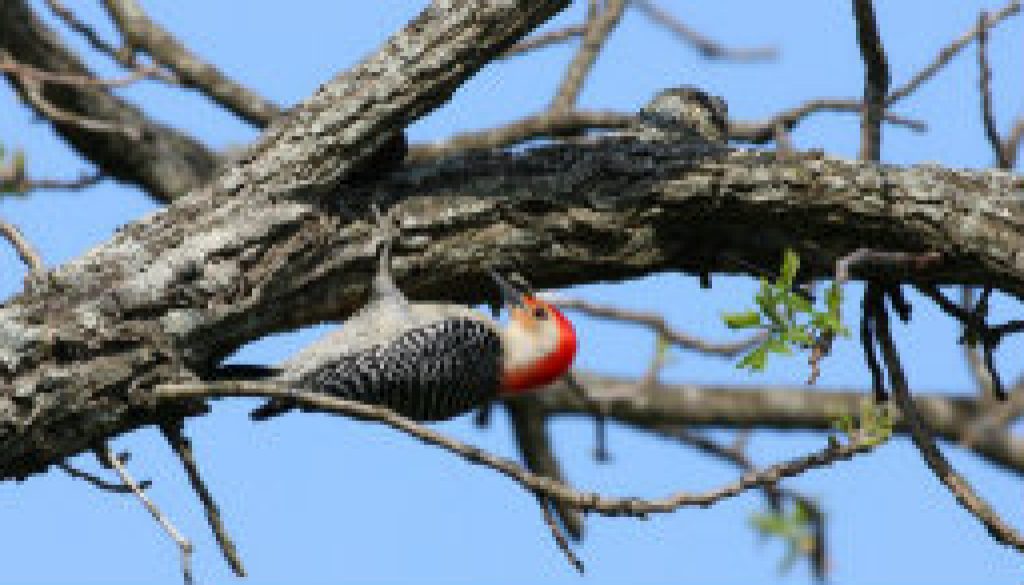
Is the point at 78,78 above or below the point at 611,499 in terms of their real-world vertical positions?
above

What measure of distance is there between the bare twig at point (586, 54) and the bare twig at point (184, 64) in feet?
4.39

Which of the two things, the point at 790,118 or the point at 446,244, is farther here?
the point at 790,118

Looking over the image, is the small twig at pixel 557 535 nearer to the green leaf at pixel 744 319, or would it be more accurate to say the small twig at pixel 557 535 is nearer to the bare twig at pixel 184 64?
the green leaf at pixel 744 319

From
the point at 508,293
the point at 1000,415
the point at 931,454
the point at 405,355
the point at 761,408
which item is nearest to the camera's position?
the point at 931,454

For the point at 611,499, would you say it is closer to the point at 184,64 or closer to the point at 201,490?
the point at 201,490

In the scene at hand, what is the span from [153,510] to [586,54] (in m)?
4.03

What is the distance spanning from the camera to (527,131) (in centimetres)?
756

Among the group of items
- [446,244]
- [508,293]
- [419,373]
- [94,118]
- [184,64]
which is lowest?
[419,373]

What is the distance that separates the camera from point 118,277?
15.3 feet

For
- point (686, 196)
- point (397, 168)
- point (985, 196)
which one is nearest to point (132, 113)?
point (397, 168)

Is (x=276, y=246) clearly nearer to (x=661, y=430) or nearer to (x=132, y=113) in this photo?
(x=132, y=113)

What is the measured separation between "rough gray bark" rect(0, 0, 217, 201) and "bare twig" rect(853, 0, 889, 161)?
329 cm

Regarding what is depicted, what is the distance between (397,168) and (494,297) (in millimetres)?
527

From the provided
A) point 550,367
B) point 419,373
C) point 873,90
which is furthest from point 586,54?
point 419,373
